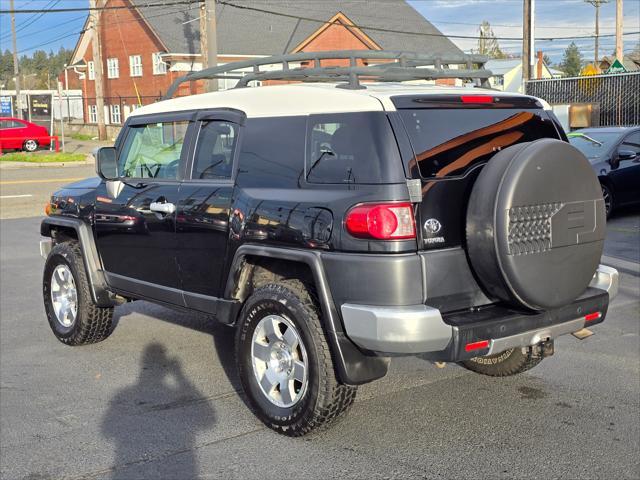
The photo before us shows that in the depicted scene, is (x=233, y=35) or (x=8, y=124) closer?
(x=8, y=124)

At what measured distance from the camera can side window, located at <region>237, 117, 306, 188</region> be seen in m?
4.71

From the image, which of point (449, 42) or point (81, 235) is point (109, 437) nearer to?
point (81, 235)

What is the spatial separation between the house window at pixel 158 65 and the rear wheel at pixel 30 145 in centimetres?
1221

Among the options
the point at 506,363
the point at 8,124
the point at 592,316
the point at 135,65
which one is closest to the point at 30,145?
the point at 8,124

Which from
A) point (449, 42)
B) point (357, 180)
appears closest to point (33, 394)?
point (357, 180)

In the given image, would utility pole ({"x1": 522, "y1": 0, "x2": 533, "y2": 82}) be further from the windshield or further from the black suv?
the black suv

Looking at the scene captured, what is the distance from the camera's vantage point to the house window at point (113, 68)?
54444 millimetres

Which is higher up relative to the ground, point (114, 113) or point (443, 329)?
point (114, 113)

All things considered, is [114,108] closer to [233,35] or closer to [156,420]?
[233,35]

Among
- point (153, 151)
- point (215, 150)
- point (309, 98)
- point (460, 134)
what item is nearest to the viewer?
point (460, 134)

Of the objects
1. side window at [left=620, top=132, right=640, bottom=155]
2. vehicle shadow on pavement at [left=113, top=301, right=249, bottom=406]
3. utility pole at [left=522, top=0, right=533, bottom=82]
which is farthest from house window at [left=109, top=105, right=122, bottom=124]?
vehicle shadow on pavement at [left=113, top=301, right=249, bottom=406]

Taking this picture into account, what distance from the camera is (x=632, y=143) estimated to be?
1420 cm

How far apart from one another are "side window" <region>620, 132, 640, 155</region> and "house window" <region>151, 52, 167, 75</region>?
37357mm

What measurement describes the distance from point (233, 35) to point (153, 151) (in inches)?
1657
